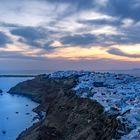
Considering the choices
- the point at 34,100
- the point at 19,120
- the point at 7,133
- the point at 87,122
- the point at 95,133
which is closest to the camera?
the point at 95,133

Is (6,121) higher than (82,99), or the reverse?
(82,99)

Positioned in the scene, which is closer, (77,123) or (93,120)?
(93,120)

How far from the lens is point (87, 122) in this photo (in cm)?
6397

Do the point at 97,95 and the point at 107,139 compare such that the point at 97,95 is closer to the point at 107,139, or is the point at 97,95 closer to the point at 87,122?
the point at 87,122

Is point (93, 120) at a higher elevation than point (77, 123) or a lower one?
higher

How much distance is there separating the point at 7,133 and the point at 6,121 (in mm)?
22531

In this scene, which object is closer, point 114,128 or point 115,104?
point 114,128

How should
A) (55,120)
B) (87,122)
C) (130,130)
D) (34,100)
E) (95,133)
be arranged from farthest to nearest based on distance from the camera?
1. (34,100)
2. (55,120)
3. (87,122)
4. (95,133)
5. (130,130)

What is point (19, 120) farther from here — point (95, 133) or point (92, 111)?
point (95, 133)

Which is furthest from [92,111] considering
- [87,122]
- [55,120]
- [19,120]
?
[19,120]

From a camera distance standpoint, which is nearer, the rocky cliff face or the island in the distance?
the island in the distance

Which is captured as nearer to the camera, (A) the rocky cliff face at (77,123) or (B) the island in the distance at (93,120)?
(B) the island in the distance at (93,120)

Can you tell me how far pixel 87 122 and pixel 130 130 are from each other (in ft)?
61.0

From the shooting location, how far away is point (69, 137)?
6400cm
